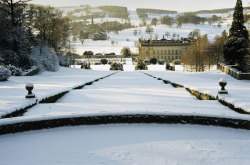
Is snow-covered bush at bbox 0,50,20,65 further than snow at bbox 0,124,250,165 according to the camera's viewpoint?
Yes

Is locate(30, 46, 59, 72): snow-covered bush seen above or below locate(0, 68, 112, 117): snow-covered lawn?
above

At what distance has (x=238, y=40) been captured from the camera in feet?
102

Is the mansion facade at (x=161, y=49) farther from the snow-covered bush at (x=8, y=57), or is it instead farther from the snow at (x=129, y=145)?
the snow at (x=129, y=145)

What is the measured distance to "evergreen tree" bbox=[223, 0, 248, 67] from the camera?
31.1m

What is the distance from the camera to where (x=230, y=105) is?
7.82 metres

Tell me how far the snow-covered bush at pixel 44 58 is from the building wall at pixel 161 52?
80005 mm

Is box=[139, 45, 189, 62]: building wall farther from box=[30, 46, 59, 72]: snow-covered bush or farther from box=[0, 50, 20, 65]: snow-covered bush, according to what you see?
box=[0, 50, 20, 65]: snow-covered bush

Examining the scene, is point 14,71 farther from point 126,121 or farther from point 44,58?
point 126,121

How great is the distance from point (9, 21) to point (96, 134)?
26964 mm

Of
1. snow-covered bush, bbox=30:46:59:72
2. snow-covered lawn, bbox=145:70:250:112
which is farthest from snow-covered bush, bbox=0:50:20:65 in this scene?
snow-covered lawn, bbox=145:70:250:112

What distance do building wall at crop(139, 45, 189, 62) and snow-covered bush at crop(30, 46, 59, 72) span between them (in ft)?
262

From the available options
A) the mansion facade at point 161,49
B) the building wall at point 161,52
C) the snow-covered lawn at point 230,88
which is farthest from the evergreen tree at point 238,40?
the building wall at point 161,52

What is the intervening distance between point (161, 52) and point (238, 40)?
83.5 meters

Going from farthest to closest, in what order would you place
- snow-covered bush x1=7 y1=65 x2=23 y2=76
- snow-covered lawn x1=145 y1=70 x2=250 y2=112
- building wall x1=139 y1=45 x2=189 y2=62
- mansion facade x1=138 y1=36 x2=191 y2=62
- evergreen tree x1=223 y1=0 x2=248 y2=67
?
1. building wall x1=139 y1=45 x2=189 y2=62
2. mansion facade x1=138 y1=36 x2=191 y2=62
3. evergreen tree x1=223 y1=0 x2=248 y2=67
4. snow-covered bush x1=7 y1=65 x2=23 y2=76
5. snow-covered lawn x1=145 y1=70 x2=250 y2=112
